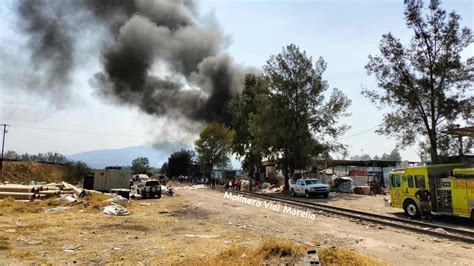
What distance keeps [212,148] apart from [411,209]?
203 feet

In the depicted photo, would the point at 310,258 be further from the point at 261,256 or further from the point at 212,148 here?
the point at 212,148

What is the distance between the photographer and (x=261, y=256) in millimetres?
8172

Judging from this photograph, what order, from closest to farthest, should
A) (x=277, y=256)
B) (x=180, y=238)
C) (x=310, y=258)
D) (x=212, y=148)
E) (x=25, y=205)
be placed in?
(x=310, y=258)
(x=277, y=256)
(x=180, y=238)
(x=25, y=205)
(x=212, y=148)

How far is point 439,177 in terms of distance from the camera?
1681cm

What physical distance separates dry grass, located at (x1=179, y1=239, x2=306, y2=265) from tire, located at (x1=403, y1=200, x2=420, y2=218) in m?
11.1

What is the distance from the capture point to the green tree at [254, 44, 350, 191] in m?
39.6

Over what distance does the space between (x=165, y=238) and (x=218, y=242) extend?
199 cm

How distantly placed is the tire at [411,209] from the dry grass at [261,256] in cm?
1105

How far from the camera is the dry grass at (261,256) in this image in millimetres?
7802

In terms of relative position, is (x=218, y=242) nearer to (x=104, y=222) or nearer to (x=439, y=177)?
(x=104, y=222)

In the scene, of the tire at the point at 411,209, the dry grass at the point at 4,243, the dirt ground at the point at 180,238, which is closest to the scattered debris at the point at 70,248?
the dirt ground at the point at 180,238

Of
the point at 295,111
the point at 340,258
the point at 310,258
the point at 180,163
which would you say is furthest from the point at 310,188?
the point at 180,163

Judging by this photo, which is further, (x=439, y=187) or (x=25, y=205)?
(x=25, y=205)

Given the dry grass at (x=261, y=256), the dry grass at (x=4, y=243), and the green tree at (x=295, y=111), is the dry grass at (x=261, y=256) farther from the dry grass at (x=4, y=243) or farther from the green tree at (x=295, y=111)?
the green tree at (x=295, y=111)
